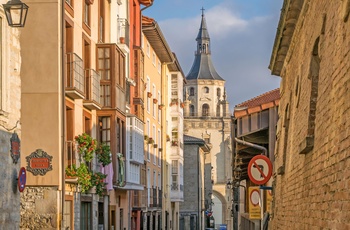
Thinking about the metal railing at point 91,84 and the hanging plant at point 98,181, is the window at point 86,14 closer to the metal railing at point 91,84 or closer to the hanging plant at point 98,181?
the metal railing at point 91,84

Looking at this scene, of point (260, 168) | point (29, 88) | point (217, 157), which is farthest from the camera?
point (217, 157)

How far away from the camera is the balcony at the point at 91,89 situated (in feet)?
92.1

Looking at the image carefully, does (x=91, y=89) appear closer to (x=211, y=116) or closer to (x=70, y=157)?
(x=70, y=157)

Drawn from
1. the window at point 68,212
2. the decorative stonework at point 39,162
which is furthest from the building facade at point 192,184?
the decorative stonework at point 39,162

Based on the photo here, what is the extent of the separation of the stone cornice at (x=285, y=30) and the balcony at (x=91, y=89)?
26.5 ft

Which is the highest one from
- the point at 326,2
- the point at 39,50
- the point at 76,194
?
the point at 39,50

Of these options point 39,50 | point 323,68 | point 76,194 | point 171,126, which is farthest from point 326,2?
point 171,126

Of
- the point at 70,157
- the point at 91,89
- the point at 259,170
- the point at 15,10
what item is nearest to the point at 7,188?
the point at 15,10

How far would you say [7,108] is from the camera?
1658 centimetres

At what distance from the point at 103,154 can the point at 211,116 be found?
118 meters

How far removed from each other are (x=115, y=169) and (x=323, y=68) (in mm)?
23970

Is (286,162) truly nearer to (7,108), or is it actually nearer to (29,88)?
(7,108)

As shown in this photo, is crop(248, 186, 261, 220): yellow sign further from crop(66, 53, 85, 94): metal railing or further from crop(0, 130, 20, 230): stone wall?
crop(66, 53, 85, 94): metal railing

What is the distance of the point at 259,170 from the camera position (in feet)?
60.2
